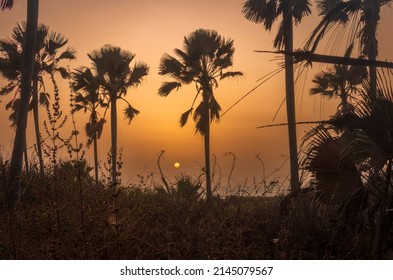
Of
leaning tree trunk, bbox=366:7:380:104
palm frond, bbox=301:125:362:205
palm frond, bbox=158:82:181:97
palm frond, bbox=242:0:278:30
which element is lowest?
palm frond, bbox=301:125:362:205

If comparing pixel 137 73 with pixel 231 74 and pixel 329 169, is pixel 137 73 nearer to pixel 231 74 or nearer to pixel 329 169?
pixel 231 74

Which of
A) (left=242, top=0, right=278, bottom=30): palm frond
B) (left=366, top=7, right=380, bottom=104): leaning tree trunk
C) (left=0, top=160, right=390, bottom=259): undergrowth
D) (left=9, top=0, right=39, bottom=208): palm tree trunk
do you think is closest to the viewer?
(left=366, top=7, right=380, bottom=104): leaning tree trunk

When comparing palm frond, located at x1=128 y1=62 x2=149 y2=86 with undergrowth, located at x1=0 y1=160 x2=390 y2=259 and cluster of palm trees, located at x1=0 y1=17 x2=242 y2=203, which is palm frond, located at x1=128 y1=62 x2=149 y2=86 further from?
undergrowth, located at x1=0 y1=160 x2=390 y2=259

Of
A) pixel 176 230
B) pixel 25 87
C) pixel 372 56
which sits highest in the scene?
pixel 25 87

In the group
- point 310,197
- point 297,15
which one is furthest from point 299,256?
point 297,15

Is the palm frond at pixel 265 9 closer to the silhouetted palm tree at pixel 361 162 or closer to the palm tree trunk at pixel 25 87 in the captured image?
the palm tree trunk at pixel 25 87

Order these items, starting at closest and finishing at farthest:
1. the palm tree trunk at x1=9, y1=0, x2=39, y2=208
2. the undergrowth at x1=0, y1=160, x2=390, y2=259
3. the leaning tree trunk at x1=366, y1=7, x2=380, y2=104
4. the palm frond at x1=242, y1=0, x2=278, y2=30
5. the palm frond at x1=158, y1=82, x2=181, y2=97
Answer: the leaning tree trunk at x1=366, y1=7, x2=380, y2=104, the undergrowth at x1=0, y1=160, x2=390, y2=259, the palm tree trunk at x1=9, y1=0, x2=39, y2=208, the palm frond at x1=242, y1=0, x2=278, y2=30, the palm frond at x1=158, y1=82, x2=181, y2=97

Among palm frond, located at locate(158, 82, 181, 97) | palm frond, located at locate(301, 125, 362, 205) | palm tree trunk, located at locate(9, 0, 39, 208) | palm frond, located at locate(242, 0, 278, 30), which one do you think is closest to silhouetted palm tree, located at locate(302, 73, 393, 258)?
palm frond, located at locate(301, 125, 362, 205)

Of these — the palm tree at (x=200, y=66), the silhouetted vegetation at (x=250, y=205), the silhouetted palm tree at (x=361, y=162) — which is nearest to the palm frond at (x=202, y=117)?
the palm tree at (x=200, y=66)

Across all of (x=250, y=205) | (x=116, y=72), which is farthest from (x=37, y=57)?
(x=250, y=205)

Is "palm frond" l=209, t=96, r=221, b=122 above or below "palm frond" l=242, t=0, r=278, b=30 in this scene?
below

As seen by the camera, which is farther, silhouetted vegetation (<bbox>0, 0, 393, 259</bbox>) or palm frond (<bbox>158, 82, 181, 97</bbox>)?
palm frond (<bbox>158, 82, 181, 97</bbox>)
